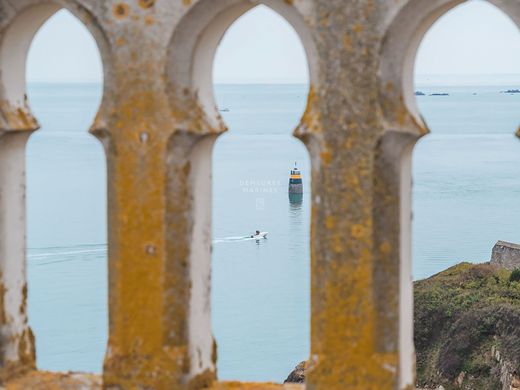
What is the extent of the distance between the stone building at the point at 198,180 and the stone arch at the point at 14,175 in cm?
1

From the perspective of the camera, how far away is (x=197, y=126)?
12023 mm

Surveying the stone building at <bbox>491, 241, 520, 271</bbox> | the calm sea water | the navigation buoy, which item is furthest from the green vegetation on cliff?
the navigation buoy

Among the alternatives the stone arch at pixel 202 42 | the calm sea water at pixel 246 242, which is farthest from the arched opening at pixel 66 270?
the stone arch at pixel 202 42

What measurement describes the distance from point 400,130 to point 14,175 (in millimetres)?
3939

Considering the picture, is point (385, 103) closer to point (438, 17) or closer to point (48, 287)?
point (438, 17)

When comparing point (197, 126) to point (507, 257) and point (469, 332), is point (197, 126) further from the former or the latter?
point (507, 257)

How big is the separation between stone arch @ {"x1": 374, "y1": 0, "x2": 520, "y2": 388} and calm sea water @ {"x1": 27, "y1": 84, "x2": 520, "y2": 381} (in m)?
39.5

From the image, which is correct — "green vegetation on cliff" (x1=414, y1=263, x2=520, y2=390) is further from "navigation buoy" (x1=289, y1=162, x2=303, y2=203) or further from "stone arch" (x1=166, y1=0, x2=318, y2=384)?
"stone arch" (x1=166, y1=0, x2=318, y2=384)

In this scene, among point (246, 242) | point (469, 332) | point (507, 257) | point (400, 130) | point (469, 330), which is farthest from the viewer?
point (246, 242)

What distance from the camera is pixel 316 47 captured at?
37.7 ft

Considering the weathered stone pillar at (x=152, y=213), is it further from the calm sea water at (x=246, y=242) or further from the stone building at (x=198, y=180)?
the calm sea water at (x=246, y=242)

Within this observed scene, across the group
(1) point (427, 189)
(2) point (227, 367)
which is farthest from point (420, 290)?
(1) point (427, 189)

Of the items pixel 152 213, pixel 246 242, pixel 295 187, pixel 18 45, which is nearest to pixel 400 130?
pixel 152 213

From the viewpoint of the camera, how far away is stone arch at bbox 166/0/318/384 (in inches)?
471
